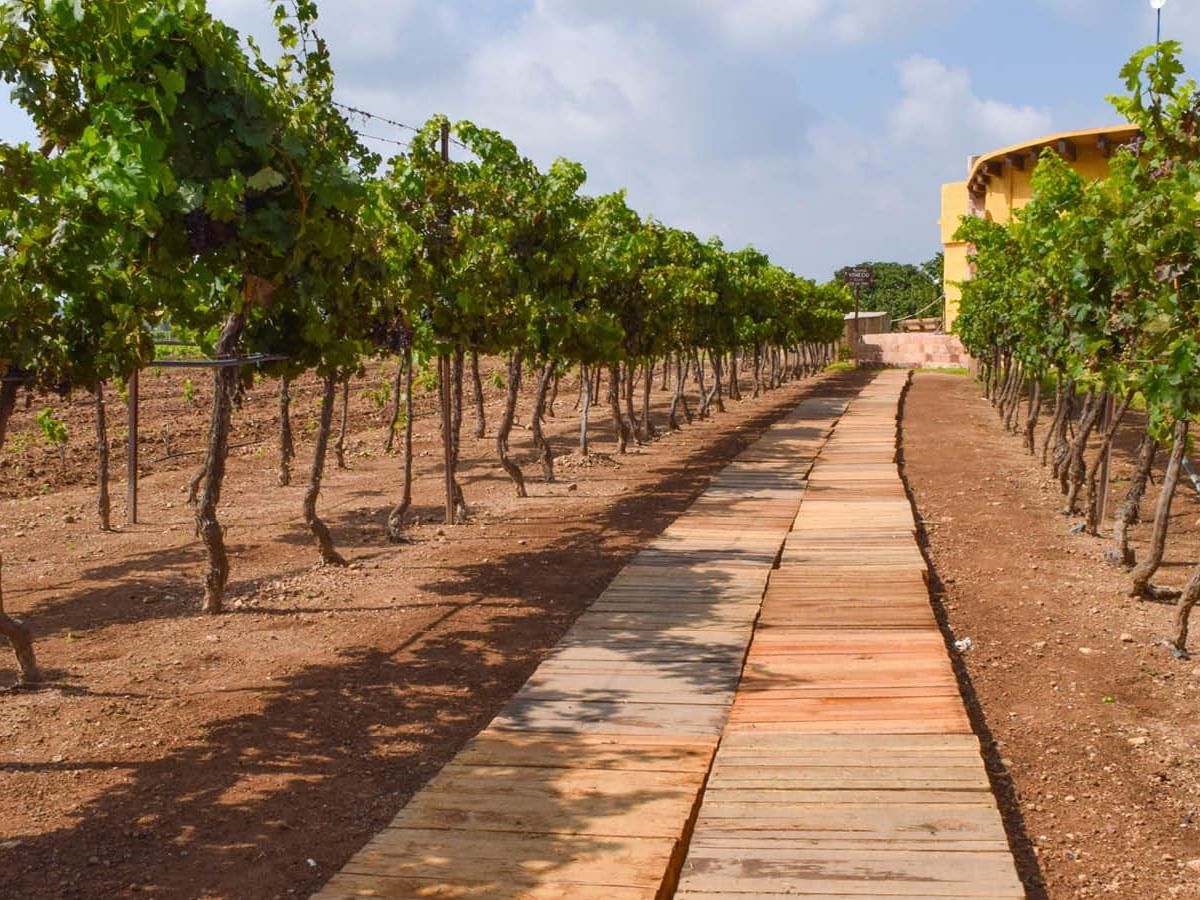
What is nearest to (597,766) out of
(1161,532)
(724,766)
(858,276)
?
(724,766)

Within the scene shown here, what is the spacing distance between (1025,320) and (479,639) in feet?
37.2

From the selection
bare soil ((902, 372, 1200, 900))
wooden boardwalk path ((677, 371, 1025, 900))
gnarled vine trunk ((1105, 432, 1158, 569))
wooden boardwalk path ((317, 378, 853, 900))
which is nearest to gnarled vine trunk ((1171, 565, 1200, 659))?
bare soil ((902, 372, 1200, 900))

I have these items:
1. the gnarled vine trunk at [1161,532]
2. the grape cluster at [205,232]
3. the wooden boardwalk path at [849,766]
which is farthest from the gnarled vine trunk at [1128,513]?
the grape cluster at [205,232]

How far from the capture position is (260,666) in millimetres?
7785

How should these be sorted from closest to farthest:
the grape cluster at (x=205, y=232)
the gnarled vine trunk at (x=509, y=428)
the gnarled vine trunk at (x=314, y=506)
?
1. the grape cluster at (x=205, y=232)
2. the gnarled vine trunk at (x=314, y=506)
3. the gnarled vine trunk at (x=509, y=428)

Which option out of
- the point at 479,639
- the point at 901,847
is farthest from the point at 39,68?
the point at 901,847

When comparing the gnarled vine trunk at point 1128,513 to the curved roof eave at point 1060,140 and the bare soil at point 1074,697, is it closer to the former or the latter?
the bare soil at point 1074,697

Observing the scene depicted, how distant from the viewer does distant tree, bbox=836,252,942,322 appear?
97262 millimetres

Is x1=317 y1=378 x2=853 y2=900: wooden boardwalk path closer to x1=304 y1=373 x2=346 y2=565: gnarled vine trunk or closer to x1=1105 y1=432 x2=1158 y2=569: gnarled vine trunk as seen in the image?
x1=304 y1=373 x2=346 y2=565: gnarled vine trunk

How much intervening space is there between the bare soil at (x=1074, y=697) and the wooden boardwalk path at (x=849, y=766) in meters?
0.40

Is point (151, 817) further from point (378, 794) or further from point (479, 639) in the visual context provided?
point (479, 639)

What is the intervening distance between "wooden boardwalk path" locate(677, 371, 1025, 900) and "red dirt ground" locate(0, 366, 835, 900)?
1552 millimetres

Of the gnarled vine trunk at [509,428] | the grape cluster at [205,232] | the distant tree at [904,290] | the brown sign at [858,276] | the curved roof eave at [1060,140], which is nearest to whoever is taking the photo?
the grape cluster at [205,232]

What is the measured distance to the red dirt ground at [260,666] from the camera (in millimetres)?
5102
